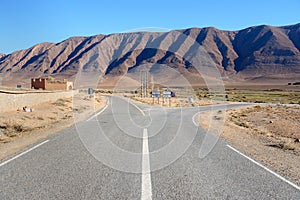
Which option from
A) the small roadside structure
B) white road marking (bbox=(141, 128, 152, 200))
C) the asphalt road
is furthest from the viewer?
the small roadside structure

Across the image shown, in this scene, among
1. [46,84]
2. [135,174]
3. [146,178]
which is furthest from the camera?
[46,84]

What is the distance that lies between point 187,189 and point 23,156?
204 inches

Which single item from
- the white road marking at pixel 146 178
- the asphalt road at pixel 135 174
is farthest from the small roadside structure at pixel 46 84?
the white road marking at pixel 146 178

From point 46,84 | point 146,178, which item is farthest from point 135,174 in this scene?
point 46,84

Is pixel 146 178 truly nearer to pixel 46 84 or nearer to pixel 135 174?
pixel 135 174

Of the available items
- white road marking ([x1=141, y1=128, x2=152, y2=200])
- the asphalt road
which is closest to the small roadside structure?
the asphalt road

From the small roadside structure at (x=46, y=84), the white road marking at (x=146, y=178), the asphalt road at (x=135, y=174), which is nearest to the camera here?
the white road marking at (x=146, y=178)

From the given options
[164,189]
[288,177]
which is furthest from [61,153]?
[288,177]

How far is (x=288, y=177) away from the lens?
7258 millimetres

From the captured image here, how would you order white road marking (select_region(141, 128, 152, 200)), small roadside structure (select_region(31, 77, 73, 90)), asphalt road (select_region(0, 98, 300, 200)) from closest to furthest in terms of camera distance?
white road marking (select_region(141, 128, 152, 200))
asphalt road (select_region(0, 98, 300, 200))
small roadside structure (select_region(31, 77, 73, 90))

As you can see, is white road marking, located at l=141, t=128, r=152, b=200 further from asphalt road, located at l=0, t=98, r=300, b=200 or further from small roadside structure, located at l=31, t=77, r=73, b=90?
small roadside structure, located at l=31, t=77, r=73, b=90

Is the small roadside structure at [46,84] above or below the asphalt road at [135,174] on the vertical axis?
above

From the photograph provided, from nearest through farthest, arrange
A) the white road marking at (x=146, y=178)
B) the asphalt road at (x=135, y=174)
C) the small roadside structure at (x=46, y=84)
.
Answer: the white road marking at (x=146, y=178) → the asphalt road at (x=135, y=174) → the small roadside structure at (x=46, y=84)

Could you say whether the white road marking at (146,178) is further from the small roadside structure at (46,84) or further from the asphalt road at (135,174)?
the small roadside structure at (46,84)
